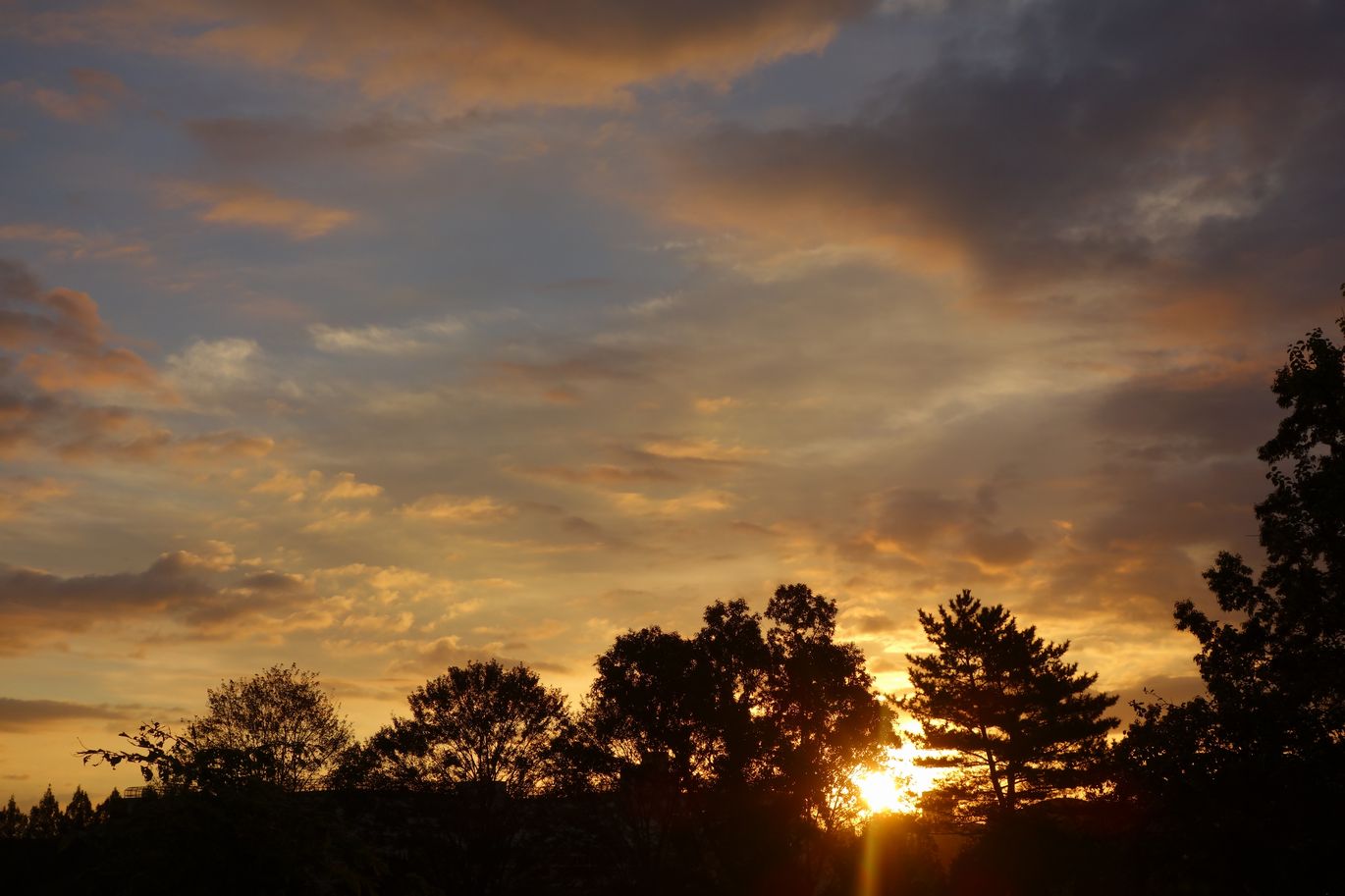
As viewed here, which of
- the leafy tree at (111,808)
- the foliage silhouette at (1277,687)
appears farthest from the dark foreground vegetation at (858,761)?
the leafy tree at (111,808)

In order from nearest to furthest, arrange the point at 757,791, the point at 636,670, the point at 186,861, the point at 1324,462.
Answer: the point at 186,861 < the point at 1324,462 < the point at 757,791 < the point at 636,670

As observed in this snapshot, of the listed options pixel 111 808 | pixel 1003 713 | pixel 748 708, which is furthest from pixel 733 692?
pixel 111 808

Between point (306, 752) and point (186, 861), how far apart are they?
74068 millimetres

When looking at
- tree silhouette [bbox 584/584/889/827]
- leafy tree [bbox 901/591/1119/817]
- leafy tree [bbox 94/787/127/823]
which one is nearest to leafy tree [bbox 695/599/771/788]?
tree silhouette [bbox 584/584/889/827]

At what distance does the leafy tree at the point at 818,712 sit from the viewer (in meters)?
68.6

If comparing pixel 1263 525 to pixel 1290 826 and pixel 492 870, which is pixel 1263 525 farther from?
pixel 492 870

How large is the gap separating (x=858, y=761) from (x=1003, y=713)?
20960 mm

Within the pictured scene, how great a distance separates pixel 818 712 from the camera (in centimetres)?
7081

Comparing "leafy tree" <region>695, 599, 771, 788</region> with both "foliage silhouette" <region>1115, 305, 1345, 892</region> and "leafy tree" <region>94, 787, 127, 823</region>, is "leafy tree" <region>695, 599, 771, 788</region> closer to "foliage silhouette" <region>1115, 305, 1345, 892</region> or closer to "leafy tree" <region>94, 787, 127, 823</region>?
"foliage silhouette" <region>1115, 305, 1345, 892</region>

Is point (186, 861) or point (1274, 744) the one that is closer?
point (186, 861)

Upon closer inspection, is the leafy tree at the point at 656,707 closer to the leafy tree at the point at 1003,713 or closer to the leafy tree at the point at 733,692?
the leafy tree at the point at 733,692

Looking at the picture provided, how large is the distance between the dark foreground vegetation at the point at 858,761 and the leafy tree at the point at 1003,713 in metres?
0.19

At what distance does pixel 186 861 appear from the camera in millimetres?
11289

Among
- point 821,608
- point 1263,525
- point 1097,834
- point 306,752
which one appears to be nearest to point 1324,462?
point 1263,525
